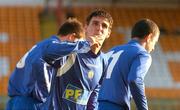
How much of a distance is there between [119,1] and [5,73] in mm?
5054

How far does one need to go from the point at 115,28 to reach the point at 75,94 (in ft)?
38.1

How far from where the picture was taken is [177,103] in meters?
12.9

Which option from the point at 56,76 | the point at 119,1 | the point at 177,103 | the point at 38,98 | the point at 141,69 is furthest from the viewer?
the point at 119,1

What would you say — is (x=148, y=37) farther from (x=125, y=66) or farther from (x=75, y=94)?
(x=75, y=94)

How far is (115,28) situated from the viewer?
15.6 m

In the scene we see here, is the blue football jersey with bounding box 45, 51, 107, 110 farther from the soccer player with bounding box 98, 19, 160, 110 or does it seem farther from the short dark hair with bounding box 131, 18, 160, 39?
the short dark hair with bounding box 131, 18, 160, 39

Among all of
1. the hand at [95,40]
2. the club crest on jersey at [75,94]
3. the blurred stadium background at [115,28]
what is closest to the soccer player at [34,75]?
the club crest on jersey at [75,94]

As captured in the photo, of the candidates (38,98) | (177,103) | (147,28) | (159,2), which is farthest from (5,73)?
(147,28)

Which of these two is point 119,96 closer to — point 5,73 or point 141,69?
point 141,69

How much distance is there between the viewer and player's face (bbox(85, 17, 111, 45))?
3945 mm

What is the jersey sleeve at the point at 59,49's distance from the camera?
143 inches

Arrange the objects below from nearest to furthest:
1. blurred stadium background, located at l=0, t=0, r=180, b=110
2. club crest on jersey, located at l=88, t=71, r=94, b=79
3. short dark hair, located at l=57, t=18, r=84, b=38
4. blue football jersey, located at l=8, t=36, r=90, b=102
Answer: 1. club crest on jersey, located at l=88, t=71, r=94, b=79
2. short dark hair, located at l=57, t=18, r=84, b=38
3. blue football jersey, located at l=8, t=36, r=90, b=102
4. blurred stadium background, located at l=0, t=0, r=180, b=110

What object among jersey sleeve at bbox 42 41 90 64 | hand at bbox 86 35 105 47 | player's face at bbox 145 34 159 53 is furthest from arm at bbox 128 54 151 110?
jersey sleeve at bbox 42 41 90 64

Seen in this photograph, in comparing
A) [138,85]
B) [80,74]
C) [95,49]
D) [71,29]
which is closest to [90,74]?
[80,74]
